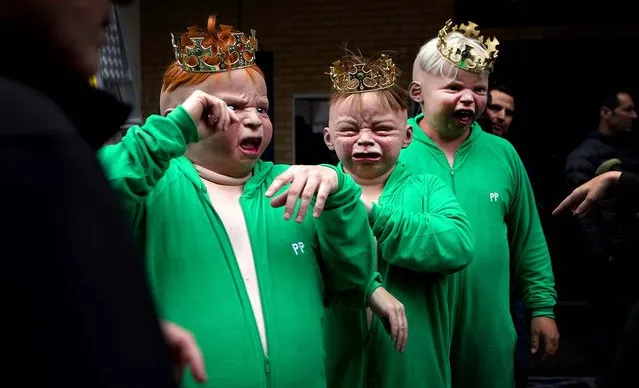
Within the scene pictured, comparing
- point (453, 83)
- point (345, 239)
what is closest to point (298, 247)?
point (345, 239)

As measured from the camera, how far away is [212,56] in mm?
3051

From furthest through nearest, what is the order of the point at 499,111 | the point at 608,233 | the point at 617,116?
the point at 617,116 < the point at 608,233 < the point at 499,111

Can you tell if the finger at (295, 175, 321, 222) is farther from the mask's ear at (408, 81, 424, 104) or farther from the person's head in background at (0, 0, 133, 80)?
the mask's ear at (408, 81, 424, 104)

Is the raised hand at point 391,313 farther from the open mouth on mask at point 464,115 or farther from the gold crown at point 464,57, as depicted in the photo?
the gold crown at point 464,57

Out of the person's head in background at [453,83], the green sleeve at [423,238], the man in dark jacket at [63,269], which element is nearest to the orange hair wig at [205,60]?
the green sleeve at [423,238]

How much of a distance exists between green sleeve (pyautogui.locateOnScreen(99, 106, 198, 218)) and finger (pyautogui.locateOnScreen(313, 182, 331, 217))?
380 millimetres

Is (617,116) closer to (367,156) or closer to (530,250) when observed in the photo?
(530,250)

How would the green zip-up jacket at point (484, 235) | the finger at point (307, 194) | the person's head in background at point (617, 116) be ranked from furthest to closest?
the person's head in background at point (617, 116), the green zip-up jacket at point (484, 235), the finger at point (307, 194)

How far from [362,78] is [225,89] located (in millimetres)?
1038

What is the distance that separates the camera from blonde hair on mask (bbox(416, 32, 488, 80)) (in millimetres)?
4555

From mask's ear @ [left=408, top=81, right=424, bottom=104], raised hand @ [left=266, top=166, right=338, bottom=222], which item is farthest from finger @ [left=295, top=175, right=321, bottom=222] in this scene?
mask's ear @ [left=408, top=81, right=424, bottom=104]

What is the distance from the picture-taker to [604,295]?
6.86 m

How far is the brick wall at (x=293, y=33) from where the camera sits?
9.05m

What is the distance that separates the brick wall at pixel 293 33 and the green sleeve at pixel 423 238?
5.47 m
